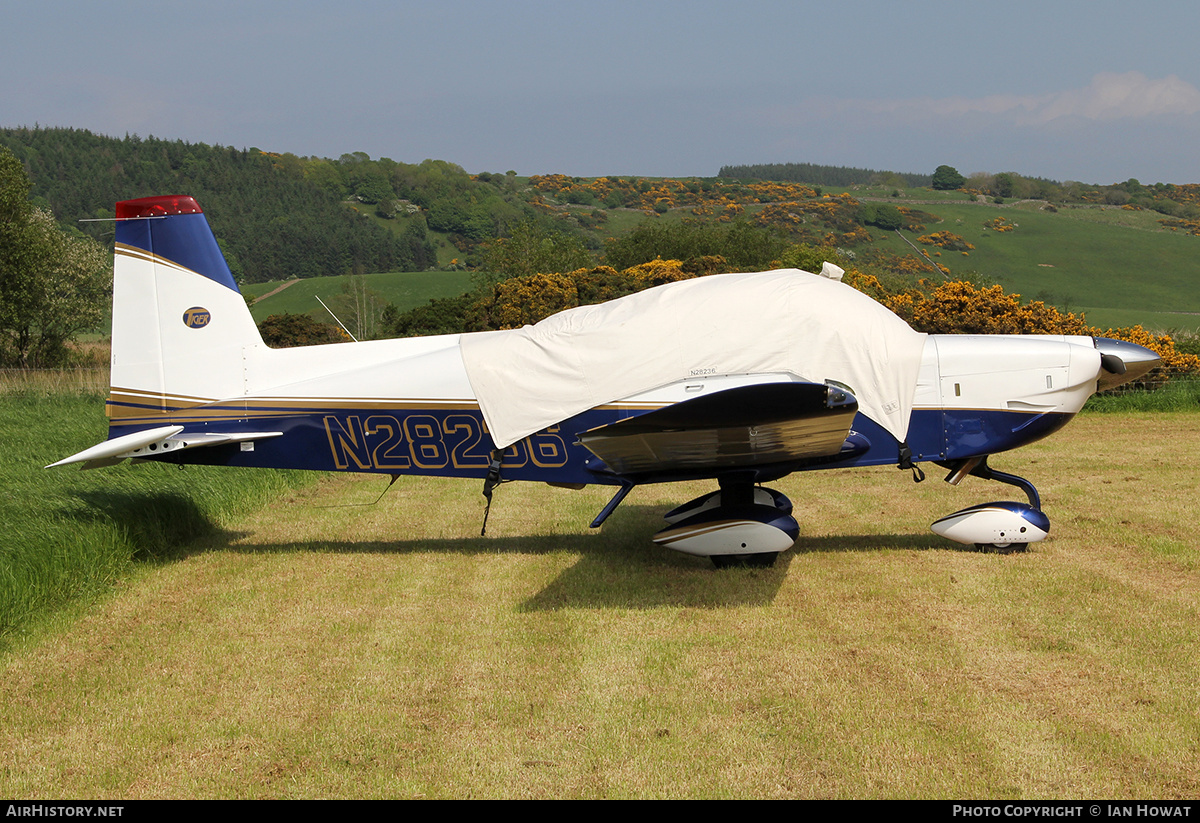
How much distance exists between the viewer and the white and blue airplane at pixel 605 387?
6820 mm

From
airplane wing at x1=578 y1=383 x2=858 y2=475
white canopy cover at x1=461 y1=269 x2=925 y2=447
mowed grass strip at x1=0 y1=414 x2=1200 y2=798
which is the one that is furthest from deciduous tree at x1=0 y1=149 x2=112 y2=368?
airplane wing at x1=578 y1=383 x2=858 y2=475

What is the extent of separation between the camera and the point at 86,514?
23.8ft

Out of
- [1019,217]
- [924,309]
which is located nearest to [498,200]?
[1019,217]

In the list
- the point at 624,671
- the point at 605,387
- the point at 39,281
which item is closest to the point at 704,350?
the point at 605,387

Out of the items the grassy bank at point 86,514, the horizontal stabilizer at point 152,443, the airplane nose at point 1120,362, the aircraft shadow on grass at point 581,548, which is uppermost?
the airplane nose at point 1120,362

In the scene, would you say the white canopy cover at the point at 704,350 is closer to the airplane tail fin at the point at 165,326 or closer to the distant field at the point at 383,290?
the airplane tail fin at the point at 165,326

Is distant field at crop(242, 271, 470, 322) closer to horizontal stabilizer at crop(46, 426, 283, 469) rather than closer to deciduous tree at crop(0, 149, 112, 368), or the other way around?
deciduous tree at crop(0, 149, 112, 368)

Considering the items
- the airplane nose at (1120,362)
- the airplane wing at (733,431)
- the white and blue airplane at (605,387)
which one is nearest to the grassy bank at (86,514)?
the white and blue airplane at (605,387)

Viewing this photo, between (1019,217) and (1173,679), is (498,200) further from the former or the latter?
(1173,679)

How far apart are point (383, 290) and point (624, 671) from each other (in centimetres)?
6396

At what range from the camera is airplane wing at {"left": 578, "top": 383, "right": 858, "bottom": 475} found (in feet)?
18.5

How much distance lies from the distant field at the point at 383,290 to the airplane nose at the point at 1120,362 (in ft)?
164

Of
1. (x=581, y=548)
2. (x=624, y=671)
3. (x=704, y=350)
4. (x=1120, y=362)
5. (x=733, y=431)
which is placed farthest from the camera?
(x=581, y=548)

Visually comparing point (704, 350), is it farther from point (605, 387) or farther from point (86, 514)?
point (86, 514)
